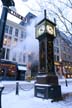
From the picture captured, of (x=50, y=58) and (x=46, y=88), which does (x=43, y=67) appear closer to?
(x=50, y=58)

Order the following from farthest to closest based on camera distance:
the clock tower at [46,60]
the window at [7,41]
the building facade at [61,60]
→ 1. the building facade at [61,60]
2. the window at [7,41]
3. the clock tower at [46,60]

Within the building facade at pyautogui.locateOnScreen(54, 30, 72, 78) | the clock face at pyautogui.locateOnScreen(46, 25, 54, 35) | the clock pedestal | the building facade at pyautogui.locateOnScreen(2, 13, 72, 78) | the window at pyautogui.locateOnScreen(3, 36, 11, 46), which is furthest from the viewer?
the building facade at pyautogui.locateOnScreen(54, 30, 72, 78)

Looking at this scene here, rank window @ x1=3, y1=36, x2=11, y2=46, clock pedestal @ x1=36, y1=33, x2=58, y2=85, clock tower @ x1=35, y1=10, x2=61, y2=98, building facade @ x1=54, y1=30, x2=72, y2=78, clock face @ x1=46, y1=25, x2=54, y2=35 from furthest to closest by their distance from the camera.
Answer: building facade @ x1=54, y1=30, x2=72, y2=78, window @ x1=3, y1=36, x2=11, y2=46, clock face @ x1=46, y1=25, x2=54, y2=35, clock pedestal @ x1=36, y1=33, x2=58, y2=85, clock tower @ x1=35, y1=10, x2=61, y2=98

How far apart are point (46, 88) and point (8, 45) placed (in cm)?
2621

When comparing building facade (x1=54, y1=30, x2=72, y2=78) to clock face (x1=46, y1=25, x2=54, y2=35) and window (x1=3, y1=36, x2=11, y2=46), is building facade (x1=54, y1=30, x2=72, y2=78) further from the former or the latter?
clock face (x1=46, y1=25, x2=54, y2=35)

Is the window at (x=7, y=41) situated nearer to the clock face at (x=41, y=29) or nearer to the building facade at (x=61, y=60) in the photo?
the building facade at (x=61, y=60)

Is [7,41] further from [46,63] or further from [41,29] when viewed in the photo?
[46,63]

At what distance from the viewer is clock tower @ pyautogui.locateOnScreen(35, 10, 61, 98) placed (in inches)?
328

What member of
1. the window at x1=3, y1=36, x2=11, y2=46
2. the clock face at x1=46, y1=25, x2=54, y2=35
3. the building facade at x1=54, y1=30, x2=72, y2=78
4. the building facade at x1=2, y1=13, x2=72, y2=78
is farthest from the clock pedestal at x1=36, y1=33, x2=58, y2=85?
the building facade at x1=54, y1=30, x2=72, y2=78

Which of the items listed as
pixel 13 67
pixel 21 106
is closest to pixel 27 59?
pixel 13 67

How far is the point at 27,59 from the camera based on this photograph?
3612 cm

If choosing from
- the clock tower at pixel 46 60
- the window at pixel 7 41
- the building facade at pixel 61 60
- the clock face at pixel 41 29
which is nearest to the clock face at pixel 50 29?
the clock tower at pixel 46 60

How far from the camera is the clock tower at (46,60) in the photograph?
832 centimetres

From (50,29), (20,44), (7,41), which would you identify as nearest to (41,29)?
(50,29)
